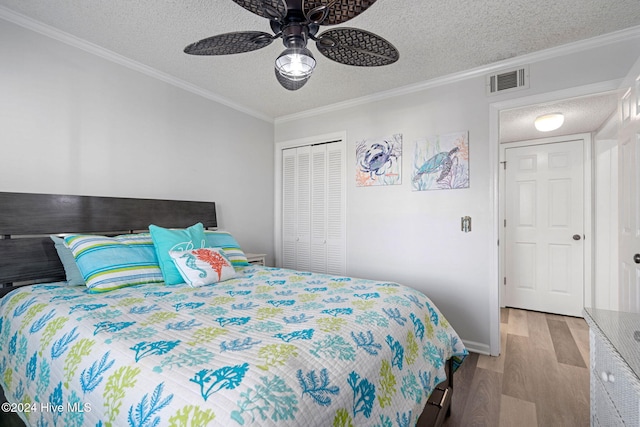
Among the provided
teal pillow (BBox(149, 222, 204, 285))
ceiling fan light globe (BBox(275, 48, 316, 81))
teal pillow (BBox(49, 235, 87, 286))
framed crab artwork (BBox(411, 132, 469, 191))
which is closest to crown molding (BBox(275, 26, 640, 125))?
framed crab artwork (BBox(411, 132, 469, 191))

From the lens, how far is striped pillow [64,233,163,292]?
1.74 meters

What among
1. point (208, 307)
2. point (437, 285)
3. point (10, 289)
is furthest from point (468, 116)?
point (10, 289)

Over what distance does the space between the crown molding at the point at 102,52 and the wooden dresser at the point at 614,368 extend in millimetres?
3334

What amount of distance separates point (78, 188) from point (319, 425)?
2353 mm

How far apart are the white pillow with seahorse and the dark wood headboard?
0.73m

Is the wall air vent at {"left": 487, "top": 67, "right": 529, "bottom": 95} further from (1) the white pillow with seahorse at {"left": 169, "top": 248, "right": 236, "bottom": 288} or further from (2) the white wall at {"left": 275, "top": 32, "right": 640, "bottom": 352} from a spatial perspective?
(1) the white pillow with seahorse at {"left": 169, "top": 248, "right": 236, "bottom": 288}

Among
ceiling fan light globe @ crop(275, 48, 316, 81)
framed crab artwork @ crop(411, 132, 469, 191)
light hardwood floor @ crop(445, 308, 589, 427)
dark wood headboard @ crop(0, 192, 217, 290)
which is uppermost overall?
ceiling fan light globe @ crop(275, 48, 316, 81)

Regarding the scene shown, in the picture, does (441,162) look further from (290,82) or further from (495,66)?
(290,82)

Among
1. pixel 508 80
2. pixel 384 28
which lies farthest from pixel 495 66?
pixel 384 28

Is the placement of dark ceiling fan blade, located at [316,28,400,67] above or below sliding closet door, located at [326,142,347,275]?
above

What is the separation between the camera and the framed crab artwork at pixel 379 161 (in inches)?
120

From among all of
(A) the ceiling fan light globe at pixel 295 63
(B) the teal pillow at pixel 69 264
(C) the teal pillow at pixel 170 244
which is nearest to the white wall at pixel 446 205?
(A) the ceiling fan light globe at pixel 295 63

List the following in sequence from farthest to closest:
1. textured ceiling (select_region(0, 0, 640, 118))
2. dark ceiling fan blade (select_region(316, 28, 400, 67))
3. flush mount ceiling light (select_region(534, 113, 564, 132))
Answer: flush mount ceiling light (select_region(534, 113, 564, 132)) → textured ceiling (select_region(0, 0, 640, 118)) → dark ceiling fan blade (select_region(316, 28, 400, 67))

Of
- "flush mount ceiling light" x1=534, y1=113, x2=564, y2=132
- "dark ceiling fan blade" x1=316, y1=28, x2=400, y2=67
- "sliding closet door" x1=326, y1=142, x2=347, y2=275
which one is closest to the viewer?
"dark ceiling fan blade" x1=316, y1=28, x2=400, y2=67
